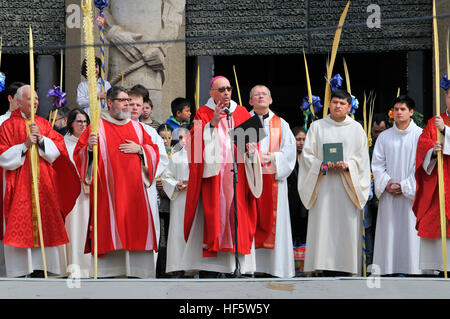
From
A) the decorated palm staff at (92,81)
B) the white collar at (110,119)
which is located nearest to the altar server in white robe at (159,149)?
the white collar at (110,119)

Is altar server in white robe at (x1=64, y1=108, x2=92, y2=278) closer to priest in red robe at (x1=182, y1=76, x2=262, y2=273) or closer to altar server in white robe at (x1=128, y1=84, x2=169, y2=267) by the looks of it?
altar server in white robe at (x1=128, y1=84, x2=169, y2=267)

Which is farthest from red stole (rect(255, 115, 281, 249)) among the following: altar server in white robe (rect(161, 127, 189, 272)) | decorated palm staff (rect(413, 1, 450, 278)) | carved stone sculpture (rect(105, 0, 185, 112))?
carved stone sculpture (rect(105, 0, 185, 112))

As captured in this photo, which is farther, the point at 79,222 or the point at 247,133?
the point at 79,222

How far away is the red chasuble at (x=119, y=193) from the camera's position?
8.09 metres

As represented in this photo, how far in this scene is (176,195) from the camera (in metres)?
Result: 9.02

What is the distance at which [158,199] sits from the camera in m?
9.29

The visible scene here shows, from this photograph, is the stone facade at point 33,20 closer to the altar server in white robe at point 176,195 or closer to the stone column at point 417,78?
the altar server in white robe at point 176,195

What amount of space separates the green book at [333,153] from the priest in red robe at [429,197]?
0.68 meters

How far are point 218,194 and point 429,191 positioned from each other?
1858 millimetres

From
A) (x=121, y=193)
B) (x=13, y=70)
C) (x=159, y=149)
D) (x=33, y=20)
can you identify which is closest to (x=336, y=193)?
(x=159, y=149)

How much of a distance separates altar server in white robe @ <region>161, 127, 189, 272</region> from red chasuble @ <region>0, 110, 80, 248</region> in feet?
3.12

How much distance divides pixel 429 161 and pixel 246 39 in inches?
188

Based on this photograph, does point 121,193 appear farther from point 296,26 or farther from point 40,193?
point 296,26

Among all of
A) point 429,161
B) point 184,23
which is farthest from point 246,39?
point 429,161
